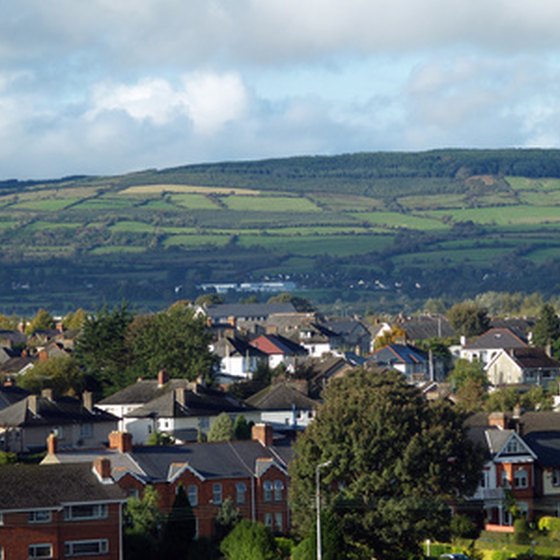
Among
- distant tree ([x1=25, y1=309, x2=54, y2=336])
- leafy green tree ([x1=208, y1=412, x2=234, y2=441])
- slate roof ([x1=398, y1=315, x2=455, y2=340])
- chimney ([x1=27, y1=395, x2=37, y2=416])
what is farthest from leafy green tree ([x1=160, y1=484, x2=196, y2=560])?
distant tree ([x1=25, y1=309, x2=54, y2=336])

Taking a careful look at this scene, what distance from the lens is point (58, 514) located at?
6062 centimetres

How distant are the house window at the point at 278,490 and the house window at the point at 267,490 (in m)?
0.20

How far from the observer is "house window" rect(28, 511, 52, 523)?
60.0m

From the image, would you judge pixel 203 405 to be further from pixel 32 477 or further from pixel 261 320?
pixel 261 320

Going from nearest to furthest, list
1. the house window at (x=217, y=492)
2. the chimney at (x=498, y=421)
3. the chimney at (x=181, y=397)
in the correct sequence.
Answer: the house window at (x=217, y=492) → the chimney at (x=498, y=421) → the chimney at (x=181, y=397)

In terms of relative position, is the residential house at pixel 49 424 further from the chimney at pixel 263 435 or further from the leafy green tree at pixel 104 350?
the leafy green tree at pixel 104 350

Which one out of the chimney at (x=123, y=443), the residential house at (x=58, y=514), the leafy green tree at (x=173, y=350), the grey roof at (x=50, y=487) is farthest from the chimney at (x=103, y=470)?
the leafy green tree at (x=173, y=350)

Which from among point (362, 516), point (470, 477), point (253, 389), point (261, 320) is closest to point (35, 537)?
point (362, 516)

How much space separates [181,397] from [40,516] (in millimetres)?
30455

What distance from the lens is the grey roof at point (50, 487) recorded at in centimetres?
6025

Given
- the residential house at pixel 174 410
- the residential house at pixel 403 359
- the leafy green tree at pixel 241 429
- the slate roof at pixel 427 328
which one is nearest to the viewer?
the leafy green tree at pixel 241 429

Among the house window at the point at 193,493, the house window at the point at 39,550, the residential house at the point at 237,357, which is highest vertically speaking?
the residential house at the point at 237,357

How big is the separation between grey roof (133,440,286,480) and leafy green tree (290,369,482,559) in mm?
4795

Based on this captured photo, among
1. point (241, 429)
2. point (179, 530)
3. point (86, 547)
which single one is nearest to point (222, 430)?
point (241, 429)
